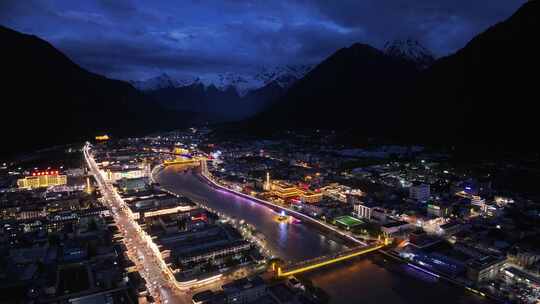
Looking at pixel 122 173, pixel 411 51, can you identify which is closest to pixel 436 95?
pixel 411 51

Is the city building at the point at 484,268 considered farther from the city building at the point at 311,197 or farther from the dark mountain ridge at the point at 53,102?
the dark mountain ridge at the point at 53,102

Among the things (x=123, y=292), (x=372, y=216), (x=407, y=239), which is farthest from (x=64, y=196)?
(x=407, y=239)

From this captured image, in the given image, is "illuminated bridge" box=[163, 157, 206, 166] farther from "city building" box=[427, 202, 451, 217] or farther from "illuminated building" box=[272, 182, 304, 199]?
"city building" box=[427, 202, 451, 217]

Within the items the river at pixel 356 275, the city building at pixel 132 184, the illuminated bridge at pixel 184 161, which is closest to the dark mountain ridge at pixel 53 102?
the illuminated bridge at pixel 184 161

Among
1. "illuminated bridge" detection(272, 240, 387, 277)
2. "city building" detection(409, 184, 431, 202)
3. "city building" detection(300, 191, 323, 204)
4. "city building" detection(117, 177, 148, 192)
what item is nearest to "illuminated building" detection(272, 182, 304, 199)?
"city building" detection(300, 191, 323, 204)

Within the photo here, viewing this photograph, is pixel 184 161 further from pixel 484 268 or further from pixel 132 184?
pixel 484 268

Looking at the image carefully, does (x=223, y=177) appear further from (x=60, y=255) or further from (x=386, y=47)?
(x=386, y=47)
